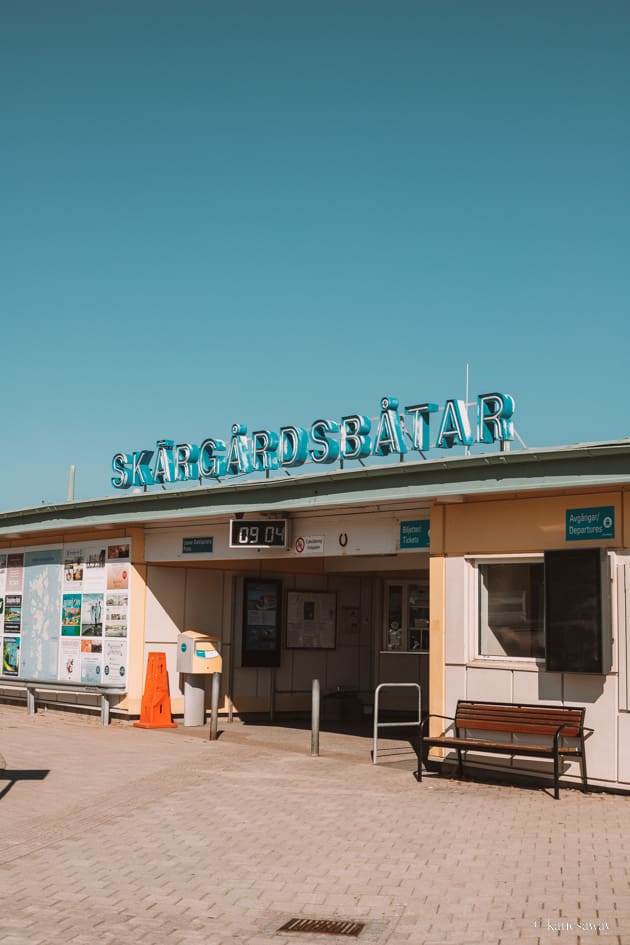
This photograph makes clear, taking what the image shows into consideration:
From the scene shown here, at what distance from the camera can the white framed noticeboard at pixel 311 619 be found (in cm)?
1892

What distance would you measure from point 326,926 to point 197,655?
9695 mm

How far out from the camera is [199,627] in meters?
18.1

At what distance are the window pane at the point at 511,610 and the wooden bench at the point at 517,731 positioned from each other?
2.36ft

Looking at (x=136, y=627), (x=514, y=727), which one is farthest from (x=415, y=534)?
(x=136, y=627)

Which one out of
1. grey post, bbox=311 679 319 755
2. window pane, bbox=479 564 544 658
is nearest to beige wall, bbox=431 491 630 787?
window pane, bbox=479 564 544 658

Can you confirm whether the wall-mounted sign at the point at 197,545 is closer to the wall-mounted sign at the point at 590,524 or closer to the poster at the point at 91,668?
the poster at the point at 91,668

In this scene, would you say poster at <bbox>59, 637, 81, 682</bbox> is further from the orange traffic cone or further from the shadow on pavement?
the shadow on pavement

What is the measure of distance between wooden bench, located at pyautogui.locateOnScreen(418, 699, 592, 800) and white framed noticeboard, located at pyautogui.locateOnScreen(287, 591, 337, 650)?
6803mm

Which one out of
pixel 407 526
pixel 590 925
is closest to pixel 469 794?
pixel 407 526

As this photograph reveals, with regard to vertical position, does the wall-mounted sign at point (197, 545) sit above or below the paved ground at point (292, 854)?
above

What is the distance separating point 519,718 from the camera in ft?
37.5

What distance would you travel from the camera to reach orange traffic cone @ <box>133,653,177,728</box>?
1686 cm

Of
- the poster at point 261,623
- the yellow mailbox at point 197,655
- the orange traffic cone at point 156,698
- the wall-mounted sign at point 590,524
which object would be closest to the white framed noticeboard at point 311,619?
the poster at point 261,623

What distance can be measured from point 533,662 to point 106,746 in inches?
241
